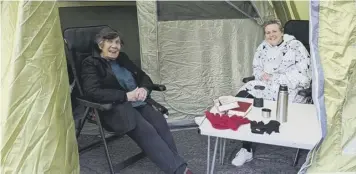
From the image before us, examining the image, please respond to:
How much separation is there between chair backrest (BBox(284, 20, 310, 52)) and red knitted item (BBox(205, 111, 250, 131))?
126 centimetres

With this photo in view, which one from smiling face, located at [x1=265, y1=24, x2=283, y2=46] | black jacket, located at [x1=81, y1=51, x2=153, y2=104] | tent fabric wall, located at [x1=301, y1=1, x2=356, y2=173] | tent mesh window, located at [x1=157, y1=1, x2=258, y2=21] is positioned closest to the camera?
tent fabric wall, located at [x1=301, y1=1, x2=356, y2=173]

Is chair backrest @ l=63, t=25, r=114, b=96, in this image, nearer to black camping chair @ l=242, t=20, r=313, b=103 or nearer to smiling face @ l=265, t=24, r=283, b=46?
smiling face @ l=265, t=24, r=283, b=46

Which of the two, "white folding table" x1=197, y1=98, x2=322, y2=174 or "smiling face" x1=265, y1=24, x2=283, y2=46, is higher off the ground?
A: "smiling face" x1=265, y1=24, x2=283, y2=46

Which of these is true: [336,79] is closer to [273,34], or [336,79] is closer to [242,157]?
[242,157]

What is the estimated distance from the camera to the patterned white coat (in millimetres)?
3014

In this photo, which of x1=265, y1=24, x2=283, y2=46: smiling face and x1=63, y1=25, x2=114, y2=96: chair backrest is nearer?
x1=63, y1=25, x2=114, y2=96: chair backrest

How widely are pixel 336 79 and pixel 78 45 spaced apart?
1755 millimetres

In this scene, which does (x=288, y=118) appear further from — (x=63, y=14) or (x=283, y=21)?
(x=63, y=14)

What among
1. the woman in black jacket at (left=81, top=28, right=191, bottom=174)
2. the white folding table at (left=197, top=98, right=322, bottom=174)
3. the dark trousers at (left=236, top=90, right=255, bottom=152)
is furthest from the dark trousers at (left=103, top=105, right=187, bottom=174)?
the dark trousers at (left=236, top=90, right=255, bottom=152)

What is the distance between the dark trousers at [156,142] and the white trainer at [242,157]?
1.43 feet

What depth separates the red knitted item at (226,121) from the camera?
230cm

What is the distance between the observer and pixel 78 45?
286 centimetres

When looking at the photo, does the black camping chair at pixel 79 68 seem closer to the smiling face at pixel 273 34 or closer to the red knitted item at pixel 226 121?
the red knitted item at pixel 226 121

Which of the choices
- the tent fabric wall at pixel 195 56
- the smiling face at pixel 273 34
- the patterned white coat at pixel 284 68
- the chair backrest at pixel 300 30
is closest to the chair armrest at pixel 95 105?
the tent fabric wall at pixel 195 56
